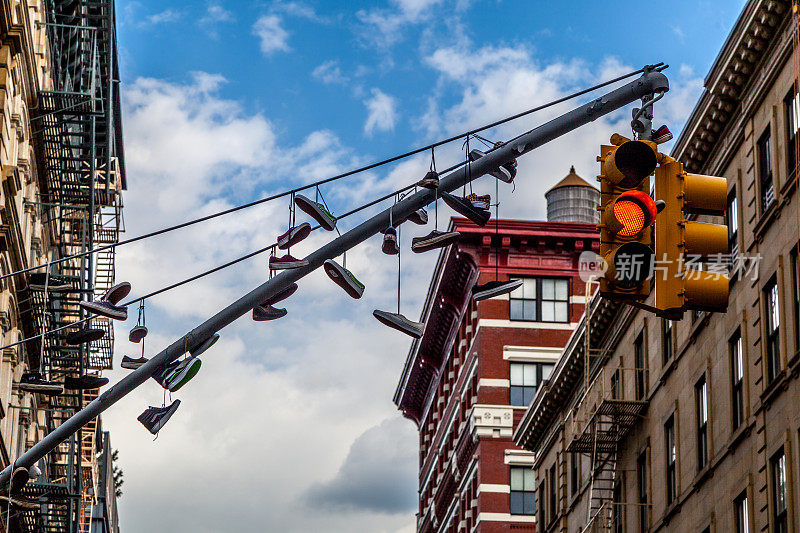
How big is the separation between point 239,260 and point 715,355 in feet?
71.4

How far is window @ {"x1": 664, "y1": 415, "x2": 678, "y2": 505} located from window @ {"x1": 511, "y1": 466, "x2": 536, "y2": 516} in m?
25.6

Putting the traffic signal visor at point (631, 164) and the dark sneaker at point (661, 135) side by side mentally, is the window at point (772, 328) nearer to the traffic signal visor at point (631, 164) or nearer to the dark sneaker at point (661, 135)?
the dark sneaker at point (661, 135)

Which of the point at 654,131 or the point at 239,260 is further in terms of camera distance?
the point at 239,260

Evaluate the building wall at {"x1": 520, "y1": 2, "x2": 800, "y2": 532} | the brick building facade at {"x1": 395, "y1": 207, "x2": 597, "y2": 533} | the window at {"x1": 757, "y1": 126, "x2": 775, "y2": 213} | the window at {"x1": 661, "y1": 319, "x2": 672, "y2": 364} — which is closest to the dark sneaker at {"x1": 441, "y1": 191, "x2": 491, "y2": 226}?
the building wall at {"x1": 520, "y1": 2, "x2": 800, "y2": 532}

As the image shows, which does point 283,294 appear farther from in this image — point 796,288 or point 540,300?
point 540,300

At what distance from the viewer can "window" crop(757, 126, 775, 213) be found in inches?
1155

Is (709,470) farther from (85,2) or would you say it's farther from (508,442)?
(508,442)

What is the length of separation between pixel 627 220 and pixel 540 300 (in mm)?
56429

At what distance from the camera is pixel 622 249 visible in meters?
9.02

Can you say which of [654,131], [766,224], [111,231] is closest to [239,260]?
[654,131]

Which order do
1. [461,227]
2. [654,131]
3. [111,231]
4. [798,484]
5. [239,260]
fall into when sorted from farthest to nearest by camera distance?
[461,227] < [111,231] < [798,484] < [239,260] < [654,131]

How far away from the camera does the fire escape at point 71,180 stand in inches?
1387

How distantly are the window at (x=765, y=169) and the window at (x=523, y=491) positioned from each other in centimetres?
3389

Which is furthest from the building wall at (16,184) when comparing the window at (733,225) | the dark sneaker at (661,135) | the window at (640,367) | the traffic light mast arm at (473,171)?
the dark sneaker at (661,135)
